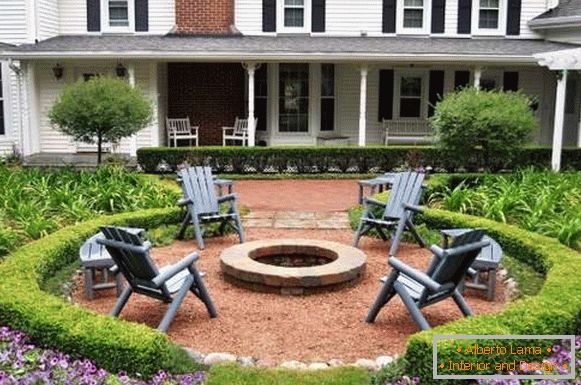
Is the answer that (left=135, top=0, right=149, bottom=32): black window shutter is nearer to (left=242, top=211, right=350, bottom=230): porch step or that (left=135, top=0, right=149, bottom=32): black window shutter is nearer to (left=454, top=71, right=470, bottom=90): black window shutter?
(left=454, top=71, right=470, bottom=90): black window shutter

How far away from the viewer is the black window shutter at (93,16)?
19.0 m

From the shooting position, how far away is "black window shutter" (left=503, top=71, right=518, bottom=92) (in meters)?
19.3

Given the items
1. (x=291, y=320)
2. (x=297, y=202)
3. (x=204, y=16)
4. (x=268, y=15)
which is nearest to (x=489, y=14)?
(x=268, y=15)

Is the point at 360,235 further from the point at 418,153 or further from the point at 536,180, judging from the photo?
the point at 418,153

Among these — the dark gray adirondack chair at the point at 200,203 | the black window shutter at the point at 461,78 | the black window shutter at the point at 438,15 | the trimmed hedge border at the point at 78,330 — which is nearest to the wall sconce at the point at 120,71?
the black window shutter at the point at 438,15

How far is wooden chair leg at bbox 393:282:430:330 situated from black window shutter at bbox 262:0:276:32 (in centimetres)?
1510

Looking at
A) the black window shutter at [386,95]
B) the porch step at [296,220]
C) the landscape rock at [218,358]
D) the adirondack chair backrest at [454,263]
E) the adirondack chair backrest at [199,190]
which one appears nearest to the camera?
the landscape rock at [218,358]

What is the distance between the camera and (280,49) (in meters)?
16.9

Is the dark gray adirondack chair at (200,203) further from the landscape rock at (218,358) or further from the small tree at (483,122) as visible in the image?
the small tree at (483,122)

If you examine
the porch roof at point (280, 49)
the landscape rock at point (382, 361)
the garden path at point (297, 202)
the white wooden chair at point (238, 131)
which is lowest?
the garden path at point (297, 202)

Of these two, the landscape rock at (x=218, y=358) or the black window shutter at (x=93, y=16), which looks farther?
the black window shutter at (x=93, y=16)

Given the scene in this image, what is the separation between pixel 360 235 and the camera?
8.35 m

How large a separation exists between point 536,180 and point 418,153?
4.86m

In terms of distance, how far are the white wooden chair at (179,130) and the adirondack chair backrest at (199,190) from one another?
959 cm
